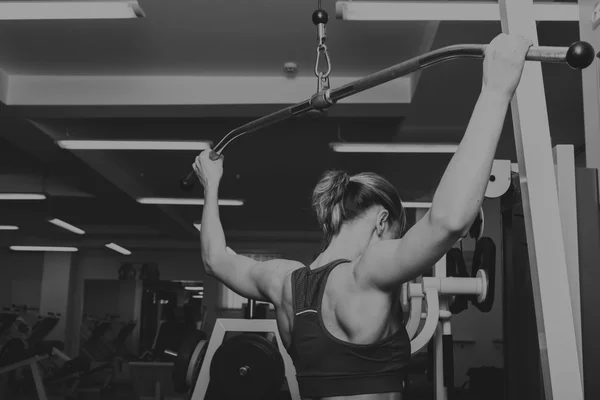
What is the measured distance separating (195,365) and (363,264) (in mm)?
2671

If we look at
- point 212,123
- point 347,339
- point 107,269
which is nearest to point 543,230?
point 347,339

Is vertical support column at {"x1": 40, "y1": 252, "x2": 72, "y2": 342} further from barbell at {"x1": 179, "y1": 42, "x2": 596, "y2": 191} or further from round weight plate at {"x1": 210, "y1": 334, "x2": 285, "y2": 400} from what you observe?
barbell at {"x1": 179, "y1": 42, "x2": 596, "y2": 191}

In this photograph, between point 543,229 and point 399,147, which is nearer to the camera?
point 543,229

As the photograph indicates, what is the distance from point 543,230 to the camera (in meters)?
1.28

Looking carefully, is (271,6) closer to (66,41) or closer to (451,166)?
(66,41)

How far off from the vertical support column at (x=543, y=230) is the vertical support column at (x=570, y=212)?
32cm

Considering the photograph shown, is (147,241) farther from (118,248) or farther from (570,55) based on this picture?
(570,55)

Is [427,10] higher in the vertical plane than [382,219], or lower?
higher

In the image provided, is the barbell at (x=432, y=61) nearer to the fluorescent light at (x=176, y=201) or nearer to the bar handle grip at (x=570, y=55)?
the bar handle grip at (x=570, y=55)

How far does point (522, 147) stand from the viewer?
1.32 metres

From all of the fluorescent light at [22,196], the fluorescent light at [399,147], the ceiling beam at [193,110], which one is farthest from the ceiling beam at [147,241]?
the ceiling beam at [193,110]

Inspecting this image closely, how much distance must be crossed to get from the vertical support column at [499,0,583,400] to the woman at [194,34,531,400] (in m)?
0.27

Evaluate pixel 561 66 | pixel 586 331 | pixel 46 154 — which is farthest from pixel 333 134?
pixel 586 331

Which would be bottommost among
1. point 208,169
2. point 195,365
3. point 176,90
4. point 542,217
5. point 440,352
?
point 195,365
